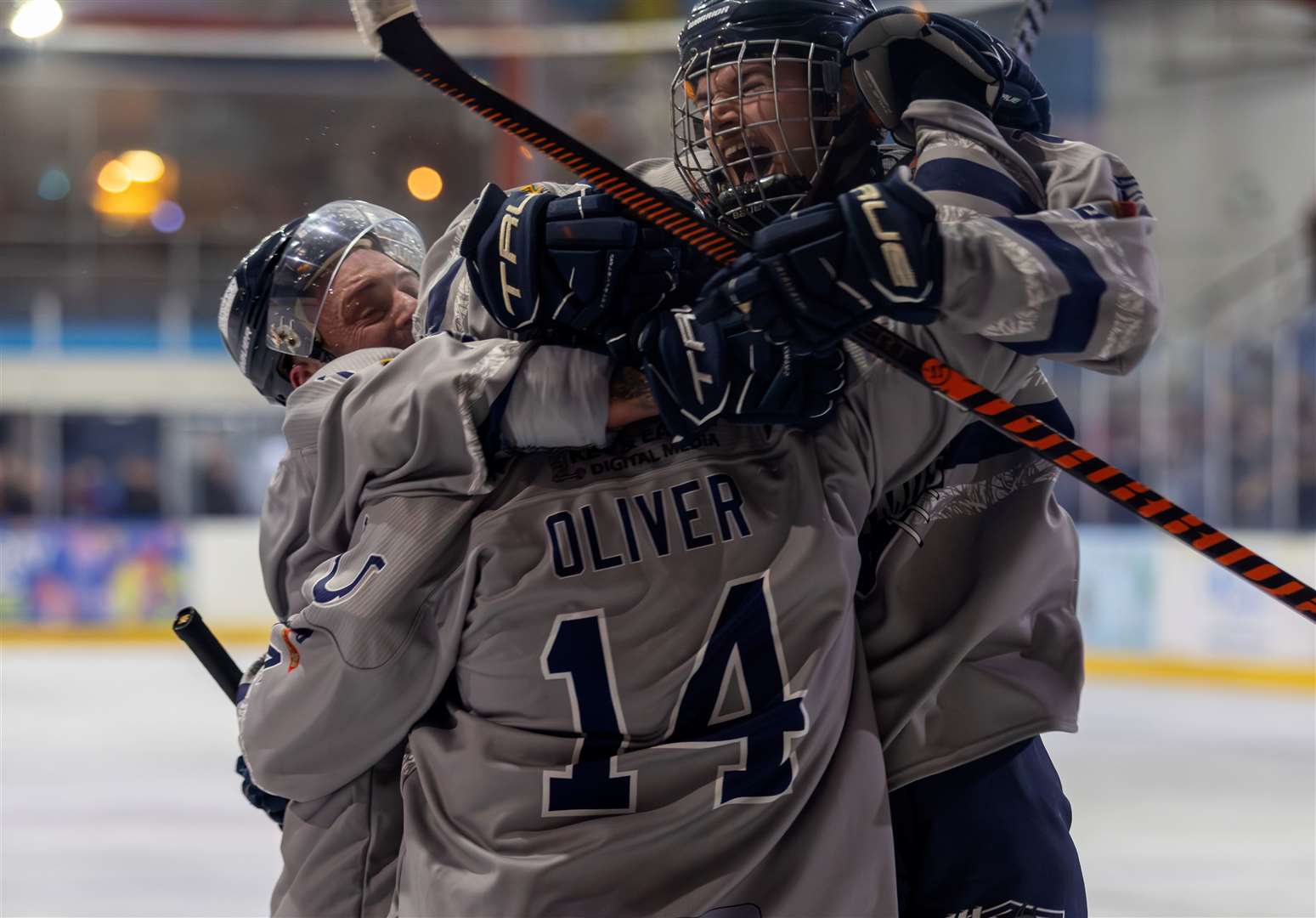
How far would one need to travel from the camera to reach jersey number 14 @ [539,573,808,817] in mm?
1075

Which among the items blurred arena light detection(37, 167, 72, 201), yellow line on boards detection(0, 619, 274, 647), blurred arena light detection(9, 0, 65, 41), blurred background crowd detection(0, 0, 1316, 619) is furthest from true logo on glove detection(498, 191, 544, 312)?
blurred arena light detection(37, 167, 72, 201)

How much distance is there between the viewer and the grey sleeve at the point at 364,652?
1.10 meters

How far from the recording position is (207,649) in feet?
5.39

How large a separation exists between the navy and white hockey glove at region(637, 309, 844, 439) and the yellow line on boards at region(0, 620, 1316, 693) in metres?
5.51

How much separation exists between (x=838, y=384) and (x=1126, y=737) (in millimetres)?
4215

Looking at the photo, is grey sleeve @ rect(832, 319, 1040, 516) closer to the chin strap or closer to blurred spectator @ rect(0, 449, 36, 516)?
the chin strap

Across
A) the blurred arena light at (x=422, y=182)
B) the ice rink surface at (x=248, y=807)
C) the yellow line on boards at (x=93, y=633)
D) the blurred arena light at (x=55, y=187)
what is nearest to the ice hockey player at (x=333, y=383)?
the blurred arena light at (x=422, y=182)

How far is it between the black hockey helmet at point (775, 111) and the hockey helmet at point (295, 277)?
1.46 feet

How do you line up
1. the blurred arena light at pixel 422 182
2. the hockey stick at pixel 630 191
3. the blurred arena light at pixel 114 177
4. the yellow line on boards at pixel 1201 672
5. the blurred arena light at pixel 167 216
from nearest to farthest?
1. the hockey stick at pixel 630 191
2. the blurred arena light at pixel 422 182
3. the yellow line on boards at pixel 1201 672
4. the blurred arena light at pixel 167 216
5. the blurred arena light at pixel 114 177

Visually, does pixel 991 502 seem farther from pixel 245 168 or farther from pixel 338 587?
pixel 245 168

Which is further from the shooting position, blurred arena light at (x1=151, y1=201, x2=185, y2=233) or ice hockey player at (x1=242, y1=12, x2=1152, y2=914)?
blurred arena light at (x1=151, y1=201, x2=185, y2=233)

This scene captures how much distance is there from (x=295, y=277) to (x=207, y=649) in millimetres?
441

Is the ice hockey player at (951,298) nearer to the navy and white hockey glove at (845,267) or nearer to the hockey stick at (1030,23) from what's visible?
the navy and white hockey glove at (845,267)

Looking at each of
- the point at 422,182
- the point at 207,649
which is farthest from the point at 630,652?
the point at 422,182
